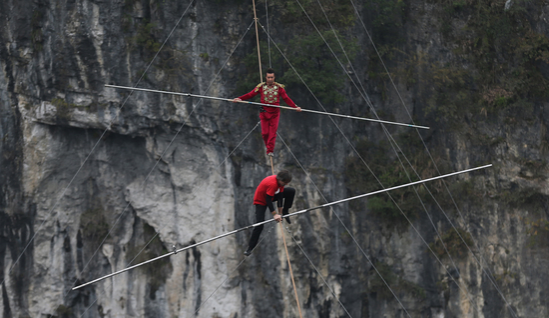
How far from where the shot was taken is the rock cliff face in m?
14.9

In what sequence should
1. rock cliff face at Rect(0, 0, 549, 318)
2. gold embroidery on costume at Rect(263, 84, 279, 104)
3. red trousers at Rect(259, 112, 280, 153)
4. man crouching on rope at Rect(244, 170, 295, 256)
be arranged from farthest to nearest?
rock cliff face at Rect(0, 0, 549, 318), red trousers at Rect(259, 112, 280, 153), gold embroidery on costume at Rect(263, 84, 279, 104), man crouching on rope at Rect(244, 170, 295, 256)

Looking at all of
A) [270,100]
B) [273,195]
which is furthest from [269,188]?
[270,100]

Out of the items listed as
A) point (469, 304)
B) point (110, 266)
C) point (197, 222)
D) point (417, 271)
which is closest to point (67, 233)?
point (110, 266)

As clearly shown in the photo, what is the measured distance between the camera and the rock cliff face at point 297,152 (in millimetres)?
14914

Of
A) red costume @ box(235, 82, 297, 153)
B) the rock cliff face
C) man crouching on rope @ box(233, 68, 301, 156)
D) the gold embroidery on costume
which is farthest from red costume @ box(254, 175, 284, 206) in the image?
the rock cliff face

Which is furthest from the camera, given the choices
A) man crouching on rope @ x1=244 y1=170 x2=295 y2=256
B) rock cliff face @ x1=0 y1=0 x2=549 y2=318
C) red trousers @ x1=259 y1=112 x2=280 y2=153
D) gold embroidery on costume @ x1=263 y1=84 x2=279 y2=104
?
rock cliff face @ x1=0 y1=0 x2=549 y2=318

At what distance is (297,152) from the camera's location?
1502cm

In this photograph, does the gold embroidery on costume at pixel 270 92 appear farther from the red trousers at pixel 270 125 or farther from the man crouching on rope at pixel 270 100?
the red trousers at pixel 270 125

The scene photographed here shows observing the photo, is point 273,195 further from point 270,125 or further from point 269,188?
point 270,125

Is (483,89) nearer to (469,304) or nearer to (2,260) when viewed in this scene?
(469,304)

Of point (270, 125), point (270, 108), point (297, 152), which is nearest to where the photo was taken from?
point (270, 108)

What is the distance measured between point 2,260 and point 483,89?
12888 millimetres

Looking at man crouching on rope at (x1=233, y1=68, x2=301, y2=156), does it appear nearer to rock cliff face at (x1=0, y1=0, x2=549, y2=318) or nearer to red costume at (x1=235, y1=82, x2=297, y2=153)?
red costume at (x1=235, y1=82, x2=297, y2=153)

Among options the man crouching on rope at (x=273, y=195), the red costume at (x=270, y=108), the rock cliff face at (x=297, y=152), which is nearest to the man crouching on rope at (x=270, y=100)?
the red costume at (x=270, y=108)
